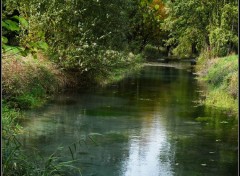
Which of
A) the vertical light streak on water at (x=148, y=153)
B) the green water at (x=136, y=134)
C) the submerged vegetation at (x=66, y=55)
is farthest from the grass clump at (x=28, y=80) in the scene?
the vertical light streak on water at (x=148, y=153)

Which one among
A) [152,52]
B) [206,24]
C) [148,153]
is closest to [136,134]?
[148,153]

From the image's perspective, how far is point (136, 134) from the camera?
12711 millimetres

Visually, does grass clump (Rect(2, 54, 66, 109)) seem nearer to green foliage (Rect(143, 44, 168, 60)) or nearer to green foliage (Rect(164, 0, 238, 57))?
green foliage (Rect(164, 0, 238, 57))

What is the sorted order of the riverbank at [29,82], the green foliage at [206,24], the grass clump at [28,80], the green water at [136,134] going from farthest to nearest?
1. the green foliage at [206,24]
2. the grass clump at [28,80]
3. the riverbank at [29,82]
4. the green water at [136,134]

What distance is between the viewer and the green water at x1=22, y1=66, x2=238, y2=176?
9.60 m

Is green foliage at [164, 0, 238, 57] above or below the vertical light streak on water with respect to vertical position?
above

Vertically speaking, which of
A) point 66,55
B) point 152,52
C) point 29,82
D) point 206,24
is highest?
point 206,24

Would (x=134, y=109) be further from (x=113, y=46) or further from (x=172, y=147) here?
(x=113, y=46)

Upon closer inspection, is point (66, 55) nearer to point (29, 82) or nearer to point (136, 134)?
point (29, 82)

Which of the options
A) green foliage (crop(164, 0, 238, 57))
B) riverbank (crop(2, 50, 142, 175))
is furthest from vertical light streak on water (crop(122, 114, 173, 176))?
green foliage (crop(164, 0, 238, 57))

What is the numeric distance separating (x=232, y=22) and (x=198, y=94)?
15619 millimetres

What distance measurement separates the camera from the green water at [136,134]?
9.60 metres

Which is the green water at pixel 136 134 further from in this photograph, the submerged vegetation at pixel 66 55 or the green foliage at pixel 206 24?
the green foliage at pixel 206 24

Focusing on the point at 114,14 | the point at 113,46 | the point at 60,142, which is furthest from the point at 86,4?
the point at 60,142
